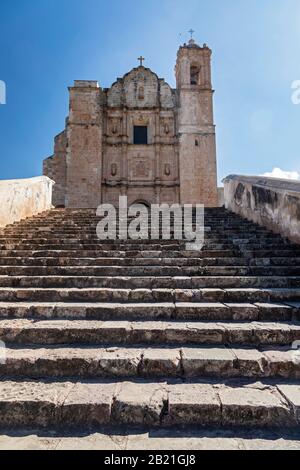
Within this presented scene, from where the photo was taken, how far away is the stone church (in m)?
20.0

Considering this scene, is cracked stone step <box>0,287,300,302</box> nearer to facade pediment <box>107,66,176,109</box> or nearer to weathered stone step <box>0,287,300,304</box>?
weathered stone step <box>0,287,300,304</box>

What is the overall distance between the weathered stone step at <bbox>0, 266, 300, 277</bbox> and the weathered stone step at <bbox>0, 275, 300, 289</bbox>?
0.79 feet

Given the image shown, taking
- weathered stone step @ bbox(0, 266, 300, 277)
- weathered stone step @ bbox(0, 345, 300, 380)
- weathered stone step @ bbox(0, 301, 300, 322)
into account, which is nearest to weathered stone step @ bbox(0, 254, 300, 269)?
weathered stone step @ bbox(0, 266, 300, 277)

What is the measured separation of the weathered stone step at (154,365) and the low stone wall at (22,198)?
4994mm

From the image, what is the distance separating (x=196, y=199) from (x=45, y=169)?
11.7 m

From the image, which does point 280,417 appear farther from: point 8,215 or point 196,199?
point 196,199

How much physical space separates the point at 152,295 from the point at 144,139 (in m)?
19.4

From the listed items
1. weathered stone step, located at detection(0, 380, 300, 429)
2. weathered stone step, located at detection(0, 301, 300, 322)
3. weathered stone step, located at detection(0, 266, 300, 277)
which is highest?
weathered stone step, located at detection(0, 266, 300, 277)

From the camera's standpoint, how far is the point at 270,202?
243 inches

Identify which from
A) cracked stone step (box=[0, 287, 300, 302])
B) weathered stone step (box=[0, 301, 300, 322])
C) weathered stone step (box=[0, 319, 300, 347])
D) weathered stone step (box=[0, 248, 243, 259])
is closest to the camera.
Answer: weathered stone step (box=[0, 319, 300, 347])

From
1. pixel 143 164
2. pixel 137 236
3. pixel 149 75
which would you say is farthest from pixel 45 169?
pixel 137 236

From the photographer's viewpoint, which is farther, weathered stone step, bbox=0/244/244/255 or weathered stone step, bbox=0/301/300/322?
weathered stone step, bbox=0/244/244/255
